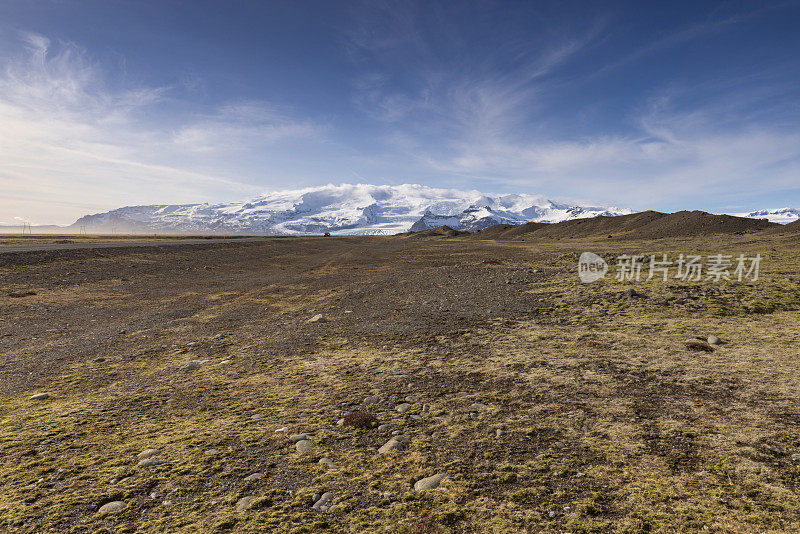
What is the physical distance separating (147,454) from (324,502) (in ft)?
8.64

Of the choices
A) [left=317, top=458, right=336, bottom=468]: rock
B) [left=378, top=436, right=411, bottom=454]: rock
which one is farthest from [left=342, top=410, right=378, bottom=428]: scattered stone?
[left=317, top=458, right=336, bottom=468]: rock

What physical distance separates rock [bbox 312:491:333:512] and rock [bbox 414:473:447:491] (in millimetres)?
905

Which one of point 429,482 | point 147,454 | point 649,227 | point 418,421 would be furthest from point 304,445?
point 649,227

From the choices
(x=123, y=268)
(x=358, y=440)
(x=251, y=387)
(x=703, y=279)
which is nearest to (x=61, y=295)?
(x=123, y=268)

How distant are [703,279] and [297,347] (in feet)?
54.0

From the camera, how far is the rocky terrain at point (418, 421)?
Result: 11.5 feet

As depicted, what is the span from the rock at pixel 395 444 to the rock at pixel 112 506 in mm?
2759

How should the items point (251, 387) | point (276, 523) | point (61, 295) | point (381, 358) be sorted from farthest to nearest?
point (61, 295), point (381, 358), point (251, 387), point (276, 523)

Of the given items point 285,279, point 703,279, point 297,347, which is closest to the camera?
point 297,347

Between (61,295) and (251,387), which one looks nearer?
(251,387)

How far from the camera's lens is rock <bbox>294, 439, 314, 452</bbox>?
4.66 metres

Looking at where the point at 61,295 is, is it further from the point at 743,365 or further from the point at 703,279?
the point at 703,279

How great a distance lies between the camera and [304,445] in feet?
15.5

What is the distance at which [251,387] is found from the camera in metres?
6.87
